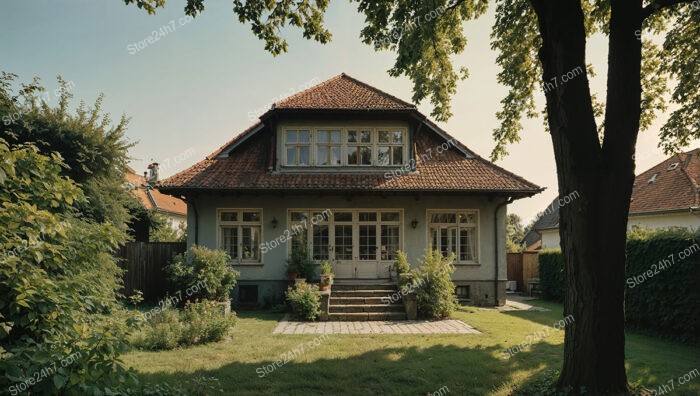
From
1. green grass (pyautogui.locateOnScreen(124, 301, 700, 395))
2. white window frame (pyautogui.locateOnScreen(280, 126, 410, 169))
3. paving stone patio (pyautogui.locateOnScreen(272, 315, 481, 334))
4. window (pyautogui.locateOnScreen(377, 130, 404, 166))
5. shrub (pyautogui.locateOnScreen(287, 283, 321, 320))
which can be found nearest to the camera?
green grass (pyautogui.locateOnScreen(124, 301, 700, 395))

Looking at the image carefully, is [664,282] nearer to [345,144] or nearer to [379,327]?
[379,327]

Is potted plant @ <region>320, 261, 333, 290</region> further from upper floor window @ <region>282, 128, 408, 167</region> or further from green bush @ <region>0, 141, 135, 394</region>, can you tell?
green bush @ <region>0, 141, 135, 394</region>

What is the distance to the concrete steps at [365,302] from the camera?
11414 millimetres

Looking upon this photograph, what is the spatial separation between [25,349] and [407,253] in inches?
474

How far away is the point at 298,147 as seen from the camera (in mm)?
14578

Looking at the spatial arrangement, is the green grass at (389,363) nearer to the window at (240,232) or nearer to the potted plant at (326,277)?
the potted plant at (326,277)

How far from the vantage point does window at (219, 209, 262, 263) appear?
46.1 ft

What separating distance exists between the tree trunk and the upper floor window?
9381mm

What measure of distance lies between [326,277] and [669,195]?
19.8 metres

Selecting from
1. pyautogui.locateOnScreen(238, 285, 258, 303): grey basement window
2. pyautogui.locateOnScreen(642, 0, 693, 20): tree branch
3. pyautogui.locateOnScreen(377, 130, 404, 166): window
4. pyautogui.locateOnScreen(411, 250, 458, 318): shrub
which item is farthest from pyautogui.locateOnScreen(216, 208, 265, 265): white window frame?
pyautogui.locateOnScreen(642, 0, 693, 20): tree branch

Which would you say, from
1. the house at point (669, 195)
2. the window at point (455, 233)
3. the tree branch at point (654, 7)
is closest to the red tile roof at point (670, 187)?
the house at point (669, 195)

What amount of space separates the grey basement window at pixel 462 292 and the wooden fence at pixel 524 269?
6503 millimetres

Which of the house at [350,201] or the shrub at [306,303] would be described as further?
the house at [350,201]

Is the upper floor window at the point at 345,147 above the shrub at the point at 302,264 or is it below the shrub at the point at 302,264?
above
